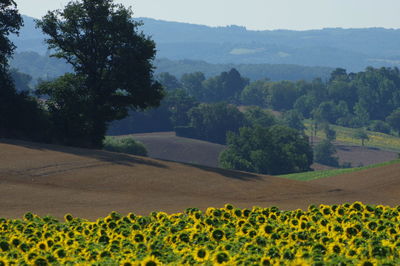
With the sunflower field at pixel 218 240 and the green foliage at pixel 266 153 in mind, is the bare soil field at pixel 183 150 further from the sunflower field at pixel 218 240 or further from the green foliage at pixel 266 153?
the sunflower field at pixel 218 240

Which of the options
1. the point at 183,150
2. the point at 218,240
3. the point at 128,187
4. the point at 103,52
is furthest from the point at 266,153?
the point at 218,240

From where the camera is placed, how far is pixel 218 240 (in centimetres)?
1577

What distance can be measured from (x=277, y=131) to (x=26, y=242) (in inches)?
5510

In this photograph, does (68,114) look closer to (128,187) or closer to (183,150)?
(128,187)

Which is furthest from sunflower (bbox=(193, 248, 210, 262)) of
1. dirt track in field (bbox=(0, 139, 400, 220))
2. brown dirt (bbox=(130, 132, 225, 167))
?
brown dirt (bbox=(130, 132, 225, 167))

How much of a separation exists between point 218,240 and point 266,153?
388 feet

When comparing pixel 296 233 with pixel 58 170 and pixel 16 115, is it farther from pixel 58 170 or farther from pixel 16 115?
pixel 16 115

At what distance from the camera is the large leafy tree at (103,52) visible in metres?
58.9

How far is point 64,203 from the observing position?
111ft

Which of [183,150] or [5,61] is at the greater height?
[5,61]

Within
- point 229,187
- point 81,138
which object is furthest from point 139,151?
point 229,187

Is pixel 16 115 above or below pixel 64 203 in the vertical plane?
above

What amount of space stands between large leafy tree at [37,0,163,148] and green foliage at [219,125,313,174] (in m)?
73.6

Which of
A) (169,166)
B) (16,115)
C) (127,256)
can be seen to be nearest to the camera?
(127,256)
